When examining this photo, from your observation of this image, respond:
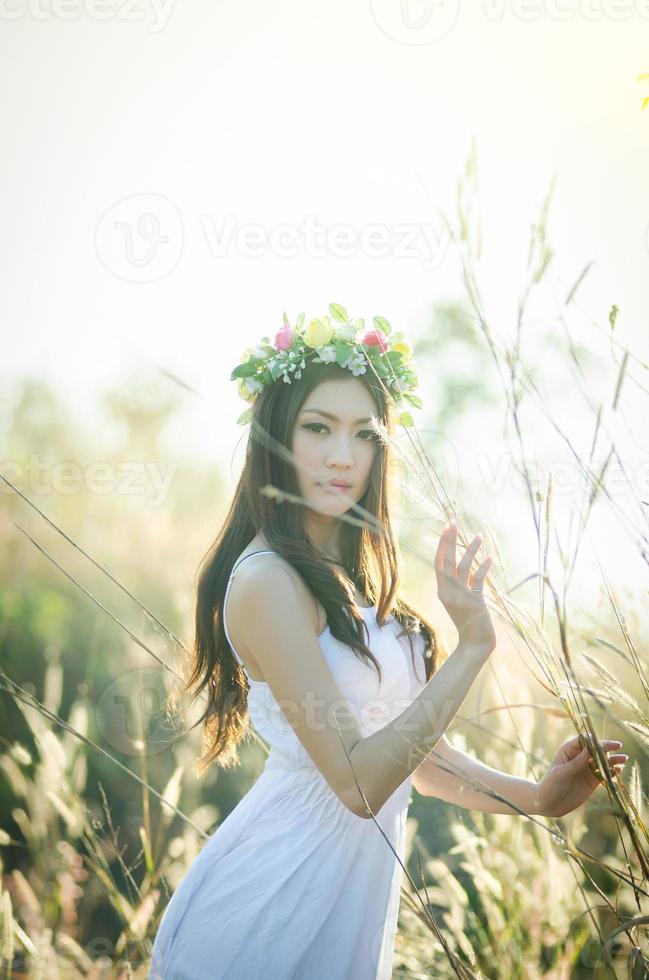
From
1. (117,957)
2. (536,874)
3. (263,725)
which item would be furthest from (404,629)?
(117,957)

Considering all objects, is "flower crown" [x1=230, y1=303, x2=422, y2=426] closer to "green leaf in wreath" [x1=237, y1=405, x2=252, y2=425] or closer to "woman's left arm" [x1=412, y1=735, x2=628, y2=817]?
"green leaf in wreath" [x1=237, y1=405, x2=252, y2=425]

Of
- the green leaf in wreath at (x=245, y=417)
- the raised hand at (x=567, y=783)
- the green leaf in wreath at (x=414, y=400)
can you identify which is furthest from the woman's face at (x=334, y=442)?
the raised hand at (x=567, y=783)

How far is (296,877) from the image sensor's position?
1.82m

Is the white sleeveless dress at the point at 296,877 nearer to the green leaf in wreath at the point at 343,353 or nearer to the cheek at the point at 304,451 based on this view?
the cheek at the point at 304,451

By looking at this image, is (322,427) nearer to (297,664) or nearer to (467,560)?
(297,664)

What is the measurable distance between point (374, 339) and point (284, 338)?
0.22 metres

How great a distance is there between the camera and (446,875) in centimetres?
224

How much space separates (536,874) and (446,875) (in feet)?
1.53

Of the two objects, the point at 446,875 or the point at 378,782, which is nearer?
the point at 378,782

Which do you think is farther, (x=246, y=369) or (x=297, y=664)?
(x=246, y=369)

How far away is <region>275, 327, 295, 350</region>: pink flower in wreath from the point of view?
7.42 ft

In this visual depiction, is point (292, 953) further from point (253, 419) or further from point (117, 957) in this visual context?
point (253, 419)

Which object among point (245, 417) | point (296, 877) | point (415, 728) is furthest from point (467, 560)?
point (245, 417)

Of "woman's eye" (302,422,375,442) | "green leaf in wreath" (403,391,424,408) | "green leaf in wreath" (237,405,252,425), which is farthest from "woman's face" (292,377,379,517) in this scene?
"green leaf in wreath" (237,405,252,425)
